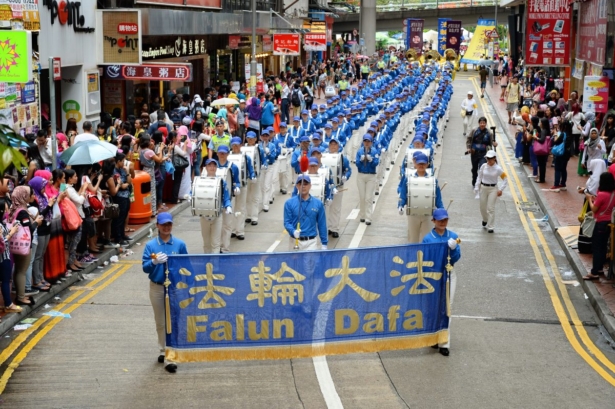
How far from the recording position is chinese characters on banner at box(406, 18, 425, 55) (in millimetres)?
82750

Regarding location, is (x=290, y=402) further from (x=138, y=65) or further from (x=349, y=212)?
(x=138, y=65)

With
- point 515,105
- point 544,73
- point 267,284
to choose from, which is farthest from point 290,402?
point 544,73

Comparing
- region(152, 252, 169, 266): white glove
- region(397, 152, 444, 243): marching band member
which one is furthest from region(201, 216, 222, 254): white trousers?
region(152, 252, 169, 266): white glove

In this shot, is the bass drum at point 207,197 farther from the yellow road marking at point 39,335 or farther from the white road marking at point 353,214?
the white road marking at point 353,214

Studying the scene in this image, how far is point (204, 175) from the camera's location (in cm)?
1512

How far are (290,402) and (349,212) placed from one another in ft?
36.3

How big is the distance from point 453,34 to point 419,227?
67.3 meters

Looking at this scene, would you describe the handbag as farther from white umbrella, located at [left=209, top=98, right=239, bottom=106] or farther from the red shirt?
white umbrella, located at [left=209, top=98, right=239, bottom=106]

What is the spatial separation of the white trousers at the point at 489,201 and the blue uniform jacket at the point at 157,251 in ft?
29.4

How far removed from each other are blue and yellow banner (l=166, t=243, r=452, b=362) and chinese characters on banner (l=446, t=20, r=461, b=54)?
7144 cm

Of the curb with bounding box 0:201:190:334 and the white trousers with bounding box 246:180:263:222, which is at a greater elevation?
the white trousers with bounding box 246:180:263:222

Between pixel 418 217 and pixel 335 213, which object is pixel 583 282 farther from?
pixel 335 213

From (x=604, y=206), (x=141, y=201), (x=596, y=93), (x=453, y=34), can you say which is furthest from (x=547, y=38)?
(x=453, y=34)

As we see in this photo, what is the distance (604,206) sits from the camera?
14.3 meters
